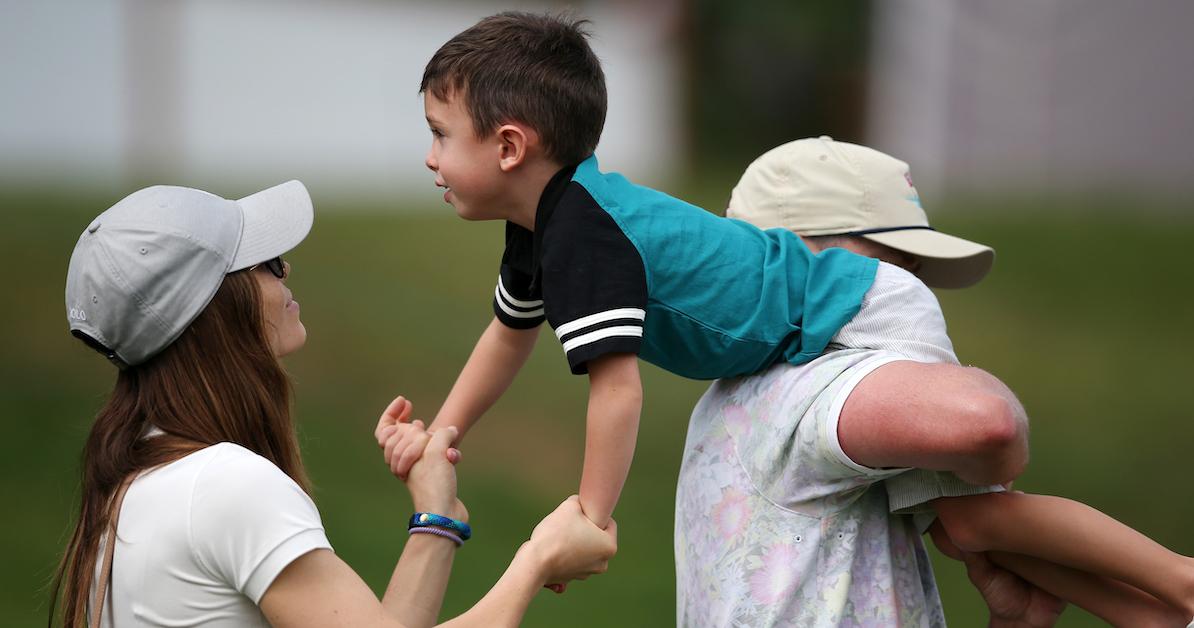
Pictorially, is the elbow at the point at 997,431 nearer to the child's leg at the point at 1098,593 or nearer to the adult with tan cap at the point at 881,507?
the adult with tan cap at the point at 881,507

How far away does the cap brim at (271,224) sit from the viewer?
235 cm

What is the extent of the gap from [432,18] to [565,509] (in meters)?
16.8

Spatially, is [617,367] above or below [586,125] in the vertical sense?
below

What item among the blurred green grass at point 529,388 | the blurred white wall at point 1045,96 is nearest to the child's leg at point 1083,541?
the blurred green grass at point 529,388

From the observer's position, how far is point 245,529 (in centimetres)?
210

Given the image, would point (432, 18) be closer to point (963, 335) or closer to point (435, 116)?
point (963, 335)

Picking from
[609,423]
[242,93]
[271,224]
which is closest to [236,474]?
[271,224]

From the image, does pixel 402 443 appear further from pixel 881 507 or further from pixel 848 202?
pixel 848 202

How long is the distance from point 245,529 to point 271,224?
60cm

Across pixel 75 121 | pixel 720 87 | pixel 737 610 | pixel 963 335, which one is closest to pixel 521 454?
pixel 963 335

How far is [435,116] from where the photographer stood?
2500 millimetres

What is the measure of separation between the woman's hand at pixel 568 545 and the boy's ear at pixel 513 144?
2.11 feet

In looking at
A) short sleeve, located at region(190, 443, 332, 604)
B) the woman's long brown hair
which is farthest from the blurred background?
short sleeve, located at region(190, 443, 332, 604)

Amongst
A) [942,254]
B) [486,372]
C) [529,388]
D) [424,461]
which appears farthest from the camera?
[529,388]
